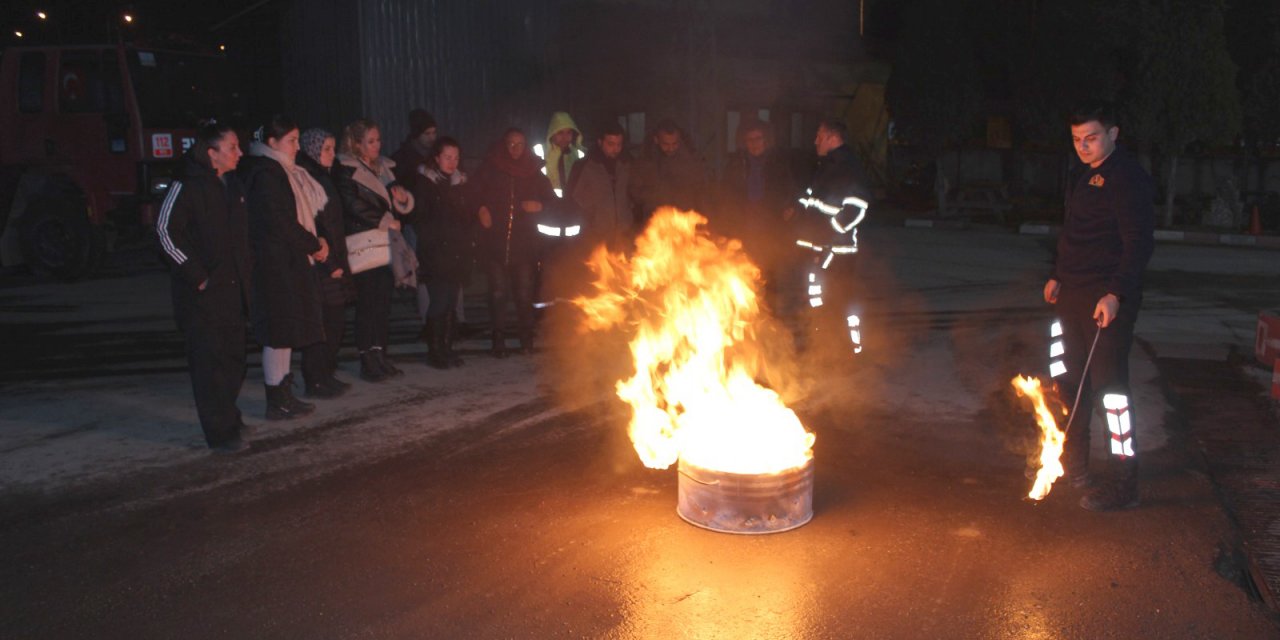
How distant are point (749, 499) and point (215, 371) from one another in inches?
133

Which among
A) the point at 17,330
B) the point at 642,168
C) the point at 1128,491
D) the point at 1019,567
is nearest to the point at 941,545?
the point at 1019,567

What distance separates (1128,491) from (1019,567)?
1069 millimetres

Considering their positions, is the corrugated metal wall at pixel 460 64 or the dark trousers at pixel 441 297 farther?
the corrugated metal wall at pixel 460 64

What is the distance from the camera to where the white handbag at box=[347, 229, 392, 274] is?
8094 millimetres

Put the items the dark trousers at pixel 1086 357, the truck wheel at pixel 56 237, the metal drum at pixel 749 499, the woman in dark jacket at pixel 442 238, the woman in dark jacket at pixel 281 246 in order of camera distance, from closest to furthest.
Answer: the metal drum at pixel 749 499 → the dark trousers at pixel 1086 357 → the woman in dark jacket at pixel 281 246 → the woman in dark jacket at pixel 442 238 → the truck wheel at pixel 56 237

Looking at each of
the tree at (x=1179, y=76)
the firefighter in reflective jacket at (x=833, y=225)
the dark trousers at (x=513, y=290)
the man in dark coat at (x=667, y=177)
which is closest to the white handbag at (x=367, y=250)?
the dark trousers at (x=513, y=290)

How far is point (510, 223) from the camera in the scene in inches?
368

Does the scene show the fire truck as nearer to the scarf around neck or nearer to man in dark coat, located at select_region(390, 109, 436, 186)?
man in dark coat, located at select_region(390, 109, 436, 186)

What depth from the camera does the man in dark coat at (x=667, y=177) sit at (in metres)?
10.5

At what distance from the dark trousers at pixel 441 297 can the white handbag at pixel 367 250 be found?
0.76 metres

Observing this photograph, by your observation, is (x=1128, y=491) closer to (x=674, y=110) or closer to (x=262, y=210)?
(x=262, y=210)

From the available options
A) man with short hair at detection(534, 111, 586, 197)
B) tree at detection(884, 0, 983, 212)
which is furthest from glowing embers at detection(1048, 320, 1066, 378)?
tree at detection(884, 0, 983, 212)

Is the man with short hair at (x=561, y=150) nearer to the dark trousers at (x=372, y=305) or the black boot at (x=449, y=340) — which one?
the black boot at (x=449, y=340)

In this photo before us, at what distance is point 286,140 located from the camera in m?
6.95
